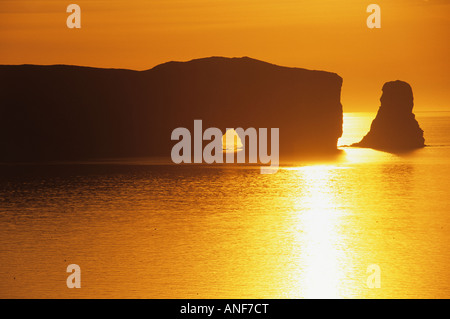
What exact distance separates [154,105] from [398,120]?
57351 mm

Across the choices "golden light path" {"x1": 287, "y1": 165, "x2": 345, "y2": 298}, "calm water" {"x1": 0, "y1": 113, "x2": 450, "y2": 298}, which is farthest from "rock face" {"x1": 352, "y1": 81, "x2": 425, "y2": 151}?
"golden light path" {"x1": 287, "y1": 165, "x2": 345, "y2": 298}

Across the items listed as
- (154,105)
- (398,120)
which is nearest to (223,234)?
(154,105)

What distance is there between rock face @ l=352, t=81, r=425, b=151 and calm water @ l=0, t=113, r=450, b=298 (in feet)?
209

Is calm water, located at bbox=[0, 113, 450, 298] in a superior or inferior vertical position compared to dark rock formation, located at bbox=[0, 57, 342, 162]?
inferior

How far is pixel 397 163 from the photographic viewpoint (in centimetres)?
11094

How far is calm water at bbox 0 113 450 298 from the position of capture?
34.6 meters

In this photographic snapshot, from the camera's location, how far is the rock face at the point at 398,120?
15150cm

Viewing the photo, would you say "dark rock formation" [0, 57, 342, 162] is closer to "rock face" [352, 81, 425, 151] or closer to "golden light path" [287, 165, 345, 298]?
"rock face" [352, 81, 425, 151]

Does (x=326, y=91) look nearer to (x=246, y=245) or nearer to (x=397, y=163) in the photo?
(x=397, y=163)

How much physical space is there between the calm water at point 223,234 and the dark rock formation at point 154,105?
2994cm

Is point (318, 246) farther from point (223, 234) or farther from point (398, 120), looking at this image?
point (398, 120)
